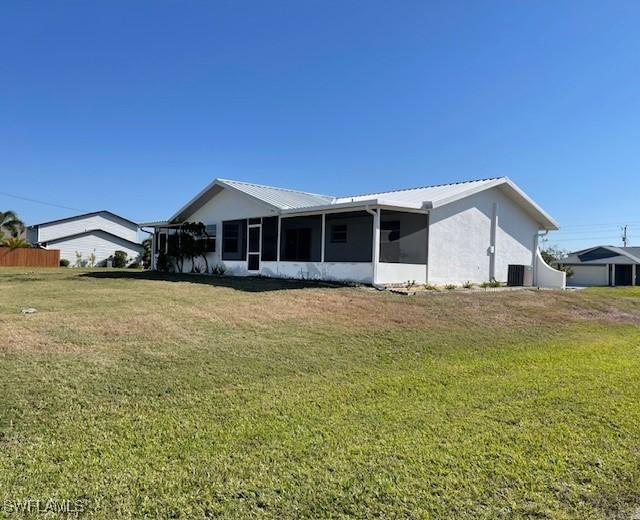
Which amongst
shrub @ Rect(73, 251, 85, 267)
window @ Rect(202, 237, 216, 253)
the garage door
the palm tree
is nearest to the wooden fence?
shrub @ Rect(73, 251, 85, 267)

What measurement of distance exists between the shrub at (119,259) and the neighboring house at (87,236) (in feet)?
4.71

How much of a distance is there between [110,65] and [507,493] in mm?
16785

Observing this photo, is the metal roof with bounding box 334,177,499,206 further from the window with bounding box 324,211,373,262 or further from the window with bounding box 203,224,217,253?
the window with bounding box 203,224,217,253

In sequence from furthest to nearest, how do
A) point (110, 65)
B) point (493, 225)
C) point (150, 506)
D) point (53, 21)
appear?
point (493, 225) → point (110, 65) → point (53, 21) → point (150, 506)

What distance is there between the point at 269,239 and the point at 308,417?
44.6 ft

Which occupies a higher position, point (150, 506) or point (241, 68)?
point (241, 68)

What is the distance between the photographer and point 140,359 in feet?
18.3

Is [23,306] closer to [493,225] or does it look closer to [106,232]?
[493,225]

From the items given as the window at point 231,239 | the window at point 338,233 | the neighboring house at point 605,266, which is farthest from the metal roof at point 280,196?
the neighboring house at point 605,266

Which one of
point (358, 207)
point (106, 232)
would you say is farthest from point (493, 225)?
point (106, 232)

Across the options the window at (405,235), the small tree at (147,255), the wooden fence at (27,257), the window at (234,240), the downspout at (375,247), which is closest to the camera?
the downspout at (375,247)

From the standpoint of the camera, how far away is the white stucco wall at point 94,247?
35812mm

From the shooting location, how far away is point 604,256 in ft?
137

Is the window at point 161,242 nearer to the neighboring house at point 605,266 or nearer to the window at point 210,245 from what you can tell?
the window at point 210,245
